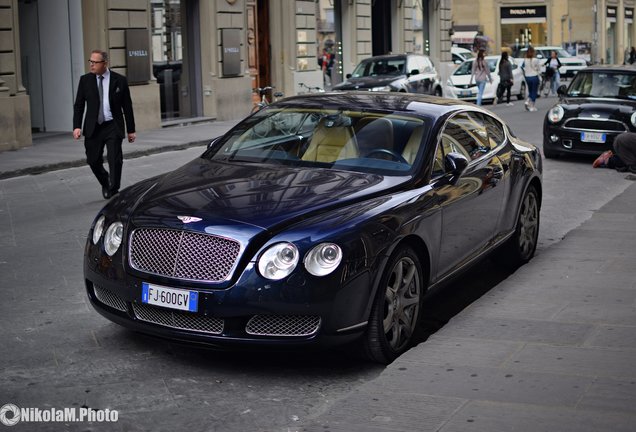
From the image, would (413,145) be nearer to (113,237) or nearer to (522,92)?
(113,237)

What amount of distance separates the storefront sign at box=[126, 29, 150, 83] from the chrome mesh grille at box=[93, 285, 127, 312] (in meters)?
16.6

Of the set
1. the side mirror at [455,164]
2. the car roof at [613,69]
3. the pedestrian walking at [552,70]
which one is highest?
the pedestrian walking at [552,70]

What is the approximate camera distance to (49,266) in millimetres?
8805

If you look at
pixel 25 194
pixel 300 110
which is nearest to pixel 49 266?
pixel 300 110

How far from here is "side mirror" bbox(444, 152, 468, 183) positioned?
23.2 feet

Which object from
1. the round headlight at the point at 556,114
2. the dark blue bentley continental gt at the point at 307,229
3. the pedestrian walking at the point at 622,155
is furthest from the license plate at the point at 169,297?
the round headlight at the point at 556,114

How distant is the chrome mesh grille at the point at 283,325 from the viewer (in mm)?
5695

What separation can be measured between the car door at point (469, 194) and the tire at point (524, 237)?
66 cm

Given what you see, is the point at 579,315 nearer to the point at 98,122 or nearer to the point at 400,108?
the point at 400,108

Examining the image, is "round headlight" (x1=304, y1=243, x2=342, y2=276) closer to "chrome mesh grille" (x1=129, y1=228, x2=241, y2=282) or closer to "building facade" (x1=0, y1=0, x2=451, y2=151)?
"chrome mesh grille" (x1=129, y1=228, x2=241, y2=282)

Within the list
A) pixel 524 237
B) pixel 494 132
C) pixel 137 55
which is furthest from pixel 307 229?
pixel 137 55

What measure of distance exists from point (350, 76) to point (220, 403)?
24.2m

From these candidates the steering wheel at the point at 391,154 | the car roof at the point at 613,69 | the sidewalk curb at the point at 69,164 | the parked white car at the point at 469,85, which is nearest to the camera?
the steering wheel at the point at 391,154

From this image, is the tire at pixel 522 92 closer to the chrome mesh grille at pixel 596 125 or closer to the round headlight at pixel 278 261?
the chrome mesh grille at pixel 596 125
